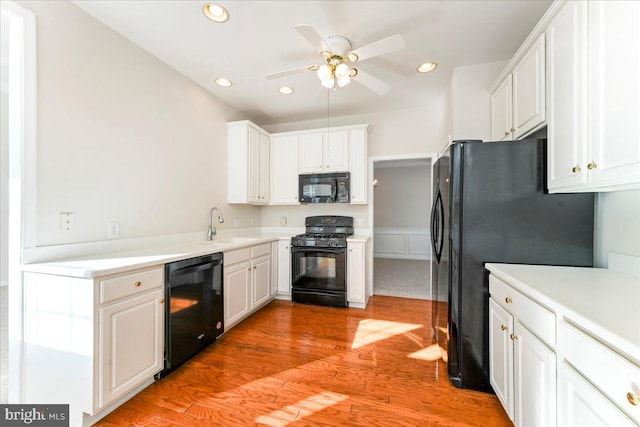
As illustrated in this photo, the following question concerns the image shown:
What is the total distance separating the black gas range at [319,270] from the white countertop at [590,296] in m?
1.84

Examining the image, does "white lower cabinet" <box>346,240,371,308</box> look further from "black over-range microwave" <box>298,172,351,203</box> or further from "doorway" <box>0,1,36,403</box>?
"doorway" <box>0,1,36,403</box>

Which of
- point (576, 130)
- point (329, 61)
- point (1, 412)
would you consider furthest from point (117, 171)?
point (576, 130)

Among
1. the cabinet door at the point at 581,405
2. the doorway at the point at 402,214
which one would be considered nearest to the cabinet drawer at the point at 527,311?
the cabinet door at the point at 581,405

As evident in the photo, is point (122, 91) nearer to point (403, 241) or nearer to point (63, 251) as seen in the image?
point (63, 251)

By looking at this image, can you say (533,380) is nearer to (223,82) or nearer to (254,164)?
(254,164)

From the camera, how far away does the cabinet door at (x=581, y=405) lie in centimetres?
77

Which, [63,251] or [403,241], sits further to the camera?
[403,241]

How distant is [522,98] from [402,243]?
515 cm

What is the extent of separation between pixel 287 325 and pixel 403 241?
15.5 ft

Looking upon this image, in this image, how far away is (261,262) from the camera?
3172mm

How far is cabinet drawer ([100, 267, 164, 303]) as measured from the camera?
1476 millimetres

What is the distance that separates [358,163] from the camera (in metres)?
3.54

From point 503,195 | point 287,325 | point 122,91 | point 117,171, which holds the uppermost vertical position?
point 122,91

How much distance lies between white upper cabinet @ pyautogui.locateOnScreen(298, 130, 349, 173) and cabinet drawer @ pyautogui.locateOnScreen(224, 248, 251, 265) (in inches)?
59.8
